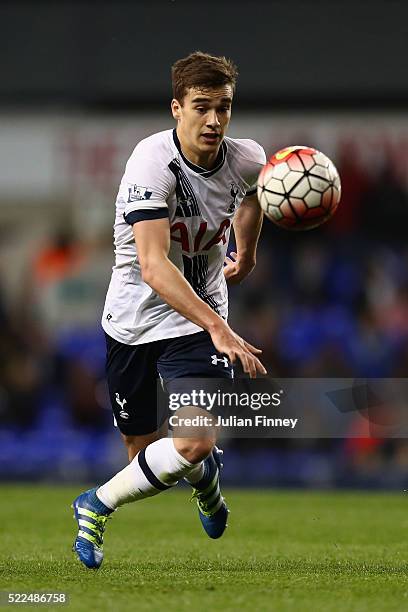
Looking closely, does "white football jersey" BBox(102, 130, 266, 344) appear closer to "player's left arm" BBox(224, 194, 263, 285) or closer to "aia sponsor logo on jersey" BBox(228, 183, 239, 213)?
"aia sponsor logo on jersey" BBox(228, 183, 239, 213)

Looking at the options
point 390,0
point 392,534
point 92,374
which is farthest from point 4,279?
point 392,534

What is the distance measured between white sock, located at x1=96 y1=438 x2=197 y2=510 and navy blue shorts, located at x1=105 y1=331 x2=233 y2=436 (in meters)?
0.29

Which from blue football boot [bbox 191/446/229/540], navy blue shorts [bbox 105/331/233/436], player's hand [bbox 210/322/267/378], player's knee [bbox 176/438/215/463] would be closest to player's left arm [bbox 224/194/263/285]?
navy blue shorts [bbox 105/331/233/436]

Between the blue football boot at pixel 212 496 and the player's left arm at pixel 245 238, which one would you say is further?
the player's left arm at pixel 245 238

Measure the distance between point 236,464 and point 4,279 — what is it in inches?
158

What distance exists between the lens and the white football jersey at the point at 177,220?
18.5ft

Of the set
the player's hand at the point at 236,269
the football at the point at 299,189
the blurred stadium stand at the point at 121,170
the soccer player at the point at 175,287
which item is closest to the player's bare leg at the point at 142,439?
the soccer player at the point at 175,287

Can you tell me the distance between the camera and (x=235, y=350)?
16.9ft

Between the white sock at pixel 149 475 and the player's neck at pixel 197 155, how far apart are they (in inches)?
50.0

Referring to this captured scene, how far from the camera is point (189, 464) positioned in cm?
546

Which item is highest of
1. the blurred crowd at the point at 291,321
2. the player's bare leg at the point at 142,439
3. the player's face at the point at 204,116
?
the player's face at the point at 204,116

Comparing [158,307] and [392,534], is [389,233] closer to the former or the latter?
[392,534]

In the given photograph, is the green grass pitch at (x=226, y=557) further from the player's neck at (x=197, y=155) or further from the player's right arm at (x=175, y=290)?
the player's neck at (x=197, y=155)

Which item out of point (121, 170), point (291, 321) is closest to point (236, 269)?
point (291, 321)
